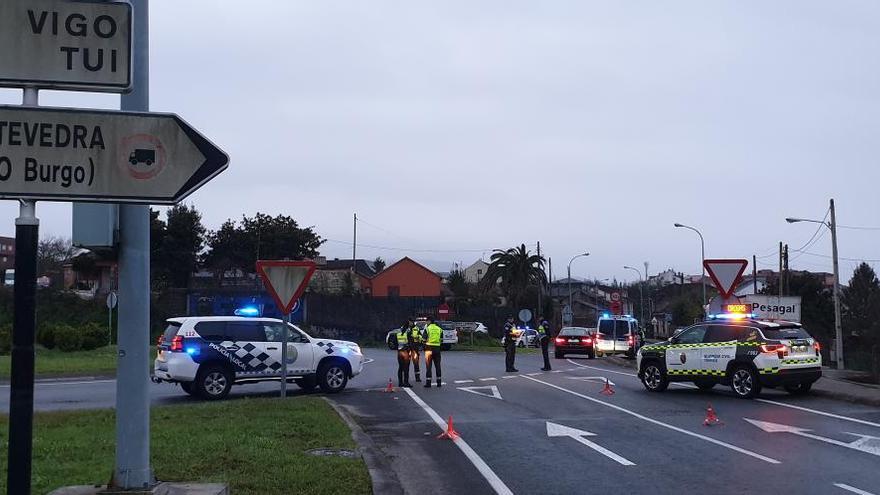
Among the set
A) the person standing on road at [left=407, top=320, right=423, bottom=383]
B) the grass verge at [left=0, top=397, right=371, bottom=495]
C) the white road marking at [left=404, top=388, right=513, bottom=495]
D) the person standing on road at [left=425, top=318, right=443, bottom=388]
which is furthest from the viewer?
the person standing on road at [left=407, top=320, right=423, bottom=383]

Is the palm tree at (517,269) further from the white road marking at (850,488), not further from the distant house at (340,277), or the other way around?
the white road marking at (850,488)

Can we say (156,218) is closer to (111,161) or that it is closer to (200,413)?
(200,413)

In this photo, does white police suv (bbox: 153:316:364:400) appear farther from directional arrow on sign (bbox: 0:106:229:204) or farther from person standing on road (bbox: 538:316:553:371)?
directional arrow on sign (bbox: 0:106:229:204)

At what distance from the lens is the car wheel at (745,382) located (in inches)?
745

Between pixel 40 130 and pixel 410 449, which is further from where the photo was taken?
pixel 410 449

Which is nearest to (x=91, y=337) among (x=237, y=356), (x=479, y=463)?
(x=237, y=356)

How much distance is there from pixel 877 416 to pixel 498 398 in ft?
24.4

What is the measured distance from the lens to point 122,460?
21.0ft

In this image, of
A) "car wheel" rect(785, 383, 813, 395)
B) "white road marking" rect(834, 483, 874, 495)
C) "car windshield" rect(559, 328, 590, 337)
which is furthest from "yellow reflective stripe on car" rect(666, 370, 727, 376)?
"car windshield" rect(559, 328, 590, 337)

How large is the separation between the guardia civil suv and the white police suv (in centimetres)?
767

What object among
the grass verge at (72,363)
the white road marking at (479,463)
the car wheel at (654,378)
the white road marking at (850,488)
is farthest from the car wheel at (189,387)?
the white road marking at (850,488)

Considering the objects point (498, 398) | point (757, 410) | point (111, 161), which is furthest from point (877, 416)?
point (111, 161)

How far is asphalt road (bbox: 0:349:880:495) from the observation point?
9812mm

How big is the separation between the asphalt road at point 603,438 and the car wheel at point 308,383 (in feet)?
2.75
